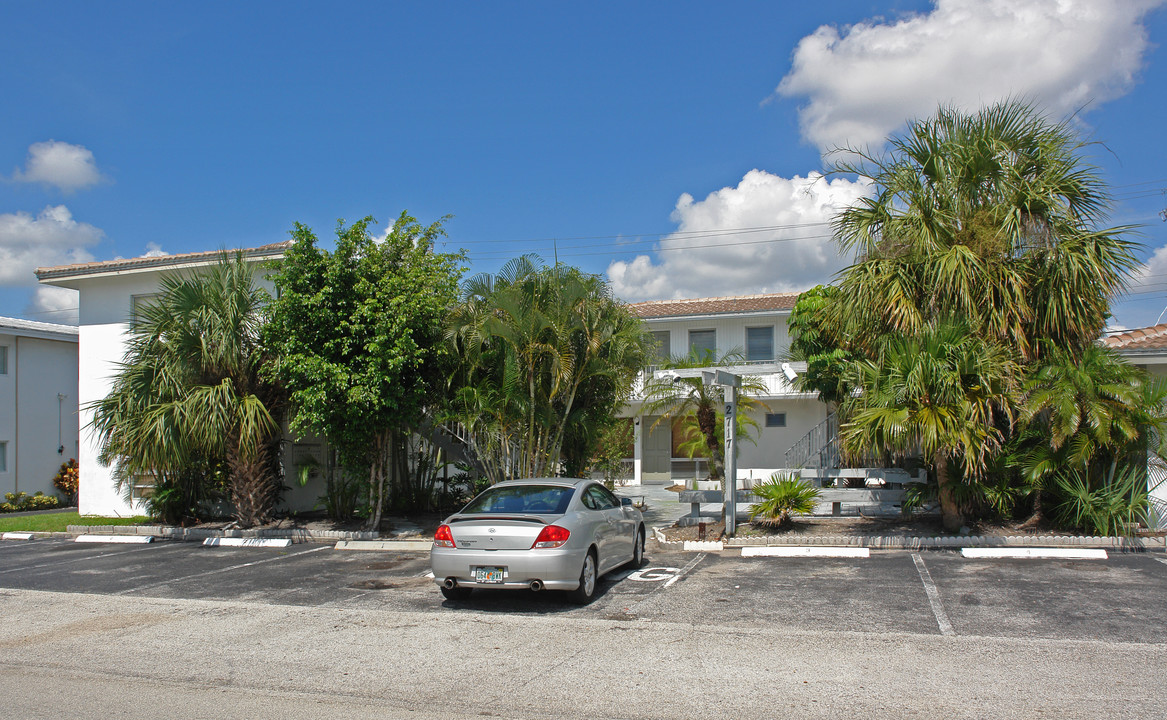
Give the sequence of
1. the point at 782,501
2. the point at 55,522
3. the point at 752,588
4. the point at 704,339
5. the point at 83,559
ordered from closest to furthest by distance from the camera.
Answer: the point at 752,588 < the point at 83,559 < the point at 782,501 < the point at 55,522 < the point at 704,339

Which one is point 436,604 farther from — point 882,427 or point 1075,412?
point 1075,412

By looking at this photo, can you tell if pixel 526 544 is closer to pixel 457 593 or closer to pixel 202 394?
pixel 457 593

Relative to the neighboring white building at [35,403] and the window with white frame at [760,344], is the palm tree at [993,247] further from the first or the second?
the neighboring white building at [35,403]

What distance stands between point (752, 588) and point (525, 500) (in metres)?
2.99

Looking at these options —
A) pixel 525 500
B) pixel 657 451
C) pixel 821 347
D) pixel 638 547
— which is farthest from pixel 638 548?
pixel 657 451

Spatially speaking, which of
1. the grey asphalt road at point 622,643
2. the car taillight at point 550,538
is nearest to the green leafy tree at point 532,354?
the grey asphalt road at point 622,643

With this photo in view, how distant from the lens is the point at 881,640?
23.6 ft

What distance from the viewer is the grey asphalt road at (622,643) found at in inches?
A: 221

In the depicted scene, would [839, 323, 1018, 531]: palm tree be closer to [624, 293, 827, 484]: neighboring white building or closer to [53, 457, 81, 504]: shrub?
[624, 293, 827, 484]: neighboring white building

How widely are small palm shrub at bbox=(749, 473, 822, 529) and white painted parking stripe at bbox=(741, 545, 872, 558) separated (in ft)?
3.03

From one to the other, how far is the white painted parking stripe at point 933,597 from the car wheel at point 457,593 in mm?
5105

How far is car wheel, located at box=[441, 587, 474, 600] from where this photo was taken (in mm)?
9336

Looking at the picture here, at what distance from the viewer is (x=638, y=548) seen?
11180mm

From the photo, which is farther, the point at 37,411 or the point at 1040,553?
the point at 37,411
